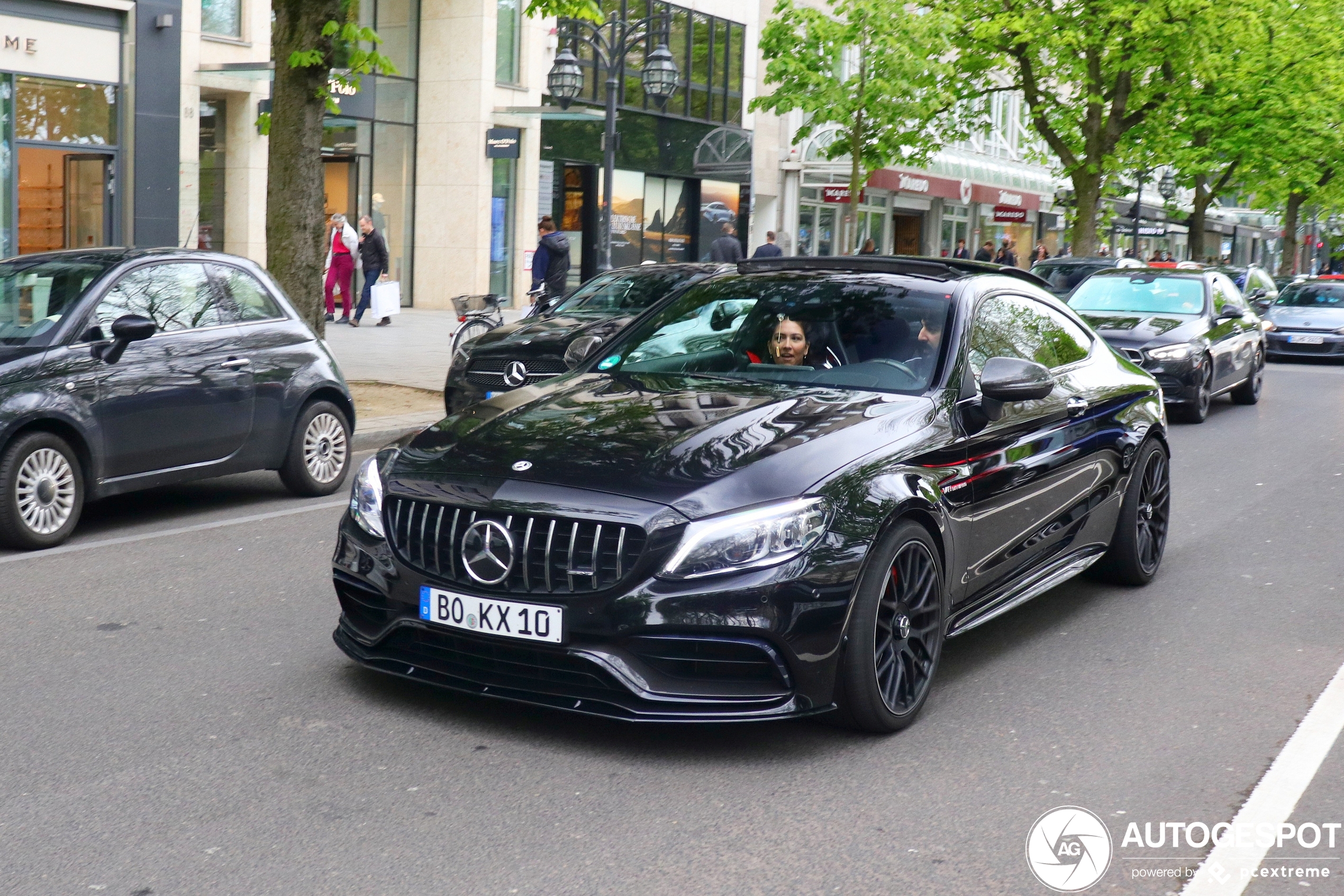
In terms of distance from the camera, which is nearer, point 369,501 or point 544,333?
point 369,501

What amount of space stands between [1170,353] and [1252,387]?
3129 millimetres

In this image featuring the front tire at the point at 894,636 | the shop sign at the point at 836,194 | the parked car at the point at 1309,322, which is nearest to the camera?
the front tire at the point at 894,636

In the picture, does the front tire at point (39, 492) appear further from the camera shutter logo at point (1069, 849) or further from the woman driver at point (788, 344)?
the camera shutter logo at point (1069, 849)

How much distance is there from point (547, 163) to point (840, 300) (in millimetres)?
25075

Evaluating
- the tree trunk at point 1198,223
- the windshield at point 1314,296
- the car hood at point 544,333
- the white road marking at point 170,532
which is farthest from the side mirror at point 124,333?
the tree trunk at point 1198,223

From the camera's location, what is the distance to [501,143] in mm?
27719

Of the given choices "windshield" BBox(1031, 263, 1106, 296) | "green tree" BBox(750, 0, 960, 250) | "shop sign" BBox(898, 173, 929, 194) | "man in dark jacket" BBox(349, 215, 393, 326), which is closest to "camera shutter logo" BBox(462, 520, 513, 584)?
"windshield" BBox(1031, 263, 1106, 296)

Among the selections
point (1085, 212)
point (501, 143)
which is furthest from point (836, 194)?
point (501, 143)

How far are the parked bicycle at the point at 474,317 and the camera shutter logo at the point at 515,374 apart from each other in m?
3.43

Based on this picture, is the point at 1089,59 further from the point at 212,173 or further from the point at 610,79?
the point at 212,173

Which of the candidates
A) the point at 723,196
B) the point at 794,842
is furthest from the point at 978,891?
the point at 723,196

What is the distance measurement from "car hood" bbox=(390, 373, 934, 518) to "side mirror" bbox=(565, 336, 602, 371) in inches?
33.6

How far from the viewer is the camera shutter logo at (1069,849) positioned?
375cm

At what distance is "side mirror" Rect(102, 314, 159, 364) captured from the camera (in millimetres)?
7691
